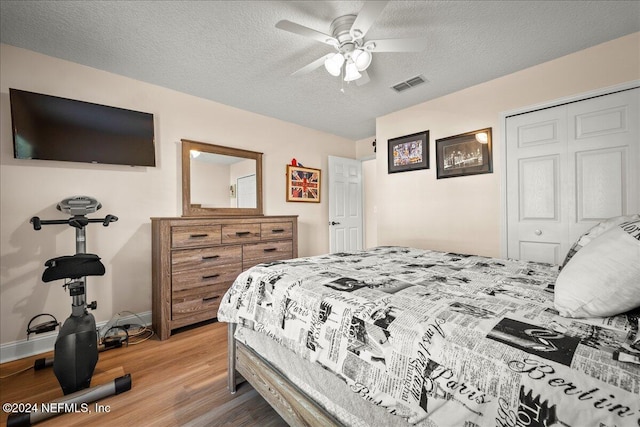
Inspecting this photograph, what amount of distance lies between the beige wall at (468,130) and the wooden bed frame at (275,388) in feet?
8.54

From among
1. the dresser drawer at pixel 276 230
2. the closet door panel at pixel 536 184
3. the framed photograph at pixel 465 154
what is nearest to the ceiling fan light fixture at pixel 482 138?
the framed photograph at pixel 465 154

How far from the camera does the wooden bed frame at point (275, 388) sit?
111 centimetres

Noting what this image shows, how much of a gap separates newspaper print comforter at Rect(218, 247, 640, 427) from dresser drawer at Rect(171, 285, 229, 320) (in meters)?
1.49

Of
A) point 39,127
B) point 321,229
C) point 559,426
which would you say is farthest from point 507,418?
point 321,229

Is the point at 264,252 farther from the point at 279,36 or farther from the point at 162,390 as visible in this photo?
the point at 279,36

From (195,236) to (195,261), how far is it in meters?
0.25

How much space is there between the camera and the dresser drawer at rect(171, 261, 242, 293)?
255 centimetres

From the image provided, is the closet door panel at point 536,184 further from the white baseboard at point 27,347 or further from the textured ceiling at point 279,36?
the white baseboard at point 27,347

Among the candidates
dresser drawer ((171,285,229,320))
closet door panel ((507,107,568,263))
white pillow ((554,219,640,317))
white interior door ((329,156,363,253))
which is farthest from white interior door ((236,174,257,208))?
white pillow ((554,219,640,317))

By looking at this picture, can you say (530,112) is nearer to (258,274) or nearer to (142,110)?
(258,274)

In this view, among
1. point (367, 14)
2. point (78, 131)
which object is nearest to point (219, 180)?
point (78, 131)

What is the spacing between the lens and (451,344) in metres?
0.76

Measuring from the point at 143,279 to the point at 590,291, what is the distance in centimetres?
334

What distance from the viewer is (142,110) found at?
2.75 metres
